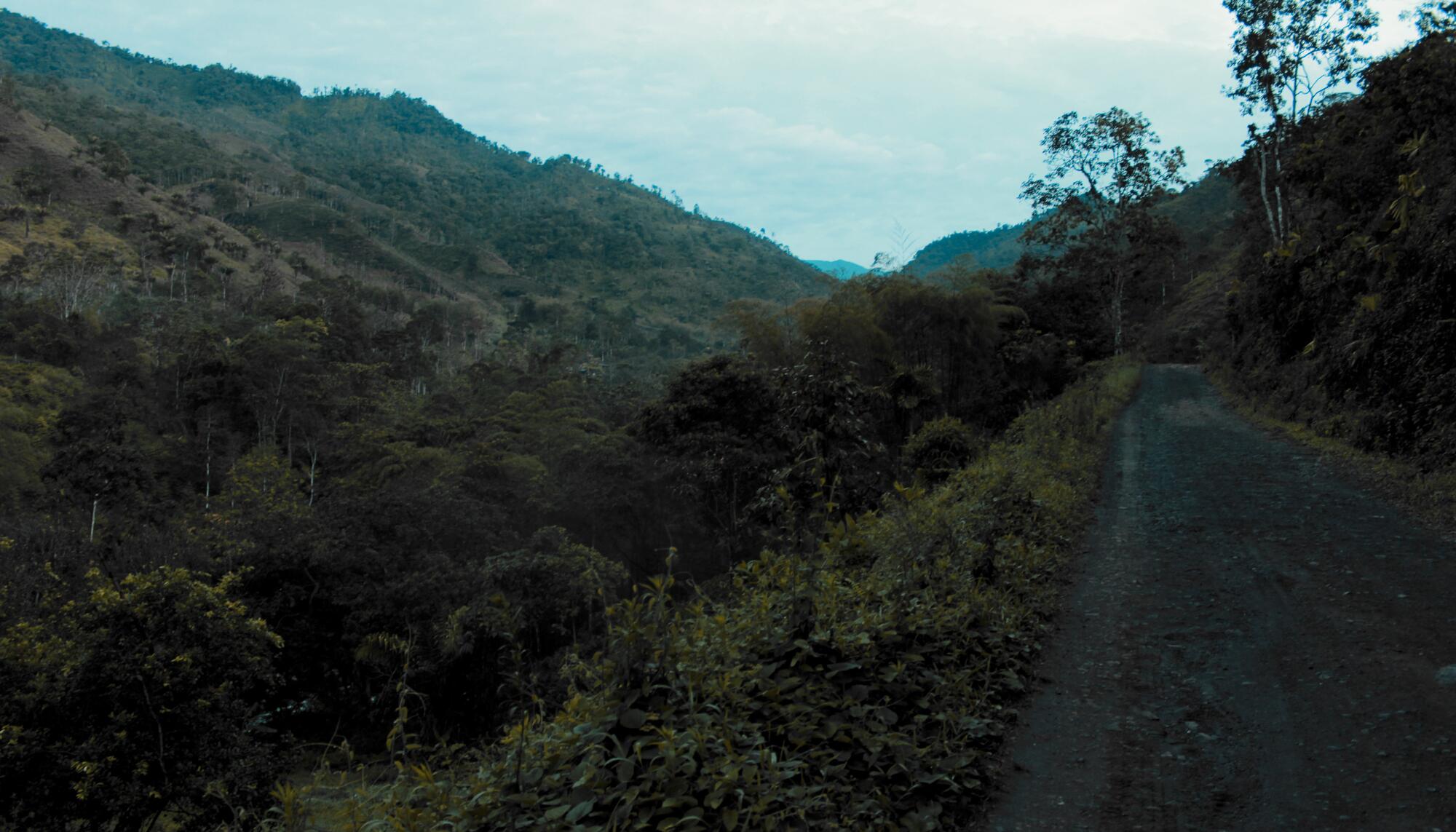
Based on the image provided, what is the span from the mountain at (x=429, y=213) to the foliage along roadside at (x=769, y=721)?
58069mm

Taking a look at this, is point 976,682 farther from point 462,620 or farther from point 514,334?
point 514,334

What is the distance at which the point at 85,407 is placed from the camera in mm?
27266

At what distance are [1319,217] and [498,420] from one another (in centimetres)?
2493

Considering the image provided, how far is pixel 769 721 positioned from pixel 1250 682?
2589 mm

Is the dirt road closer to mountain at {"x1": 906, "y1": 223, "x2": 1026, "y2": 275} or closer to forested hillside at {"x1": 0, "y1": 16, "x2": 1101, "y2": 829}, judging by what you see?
forested hillside at {"x1": 0, "y1": 16, "x2": 1101, "y2": 829}

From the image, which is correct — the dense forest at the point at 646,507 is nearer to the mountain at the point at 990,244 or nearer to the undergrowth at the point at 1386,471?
the undergrowth at the point at 1386,471

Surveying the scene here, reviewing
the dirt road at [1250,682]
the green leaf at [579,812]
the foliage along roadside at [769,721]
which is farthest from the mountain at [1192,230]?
the green leaf at [579,812]

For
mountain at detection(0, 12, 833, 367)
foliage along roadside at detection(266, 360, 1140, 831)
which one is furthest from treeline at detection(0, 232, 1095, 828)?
mountain at detection(0, 12, 833, 367)

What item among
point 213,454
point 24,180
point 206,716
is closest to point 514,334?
point 24,180

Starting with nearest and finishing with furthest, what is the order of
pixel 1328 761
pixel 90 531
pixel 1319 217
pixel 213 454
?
pixel 1328 761, pixel 1319 217, pixel 90 531, pixel 213 454

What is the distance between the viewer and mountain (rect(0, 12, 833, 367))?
9825 centimetres

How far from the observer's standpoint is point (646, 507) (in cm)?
2408

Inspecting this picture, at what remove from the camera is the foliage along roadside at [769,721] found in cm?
291

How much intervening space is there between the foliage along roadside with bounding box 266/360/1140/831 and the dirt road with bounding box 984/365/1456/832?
0.30 m
